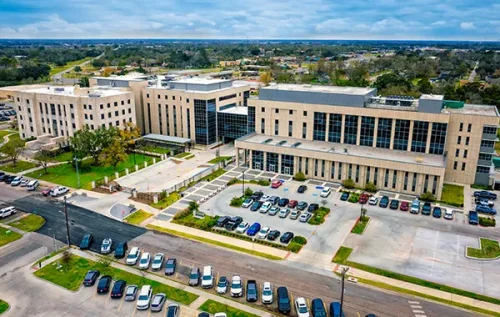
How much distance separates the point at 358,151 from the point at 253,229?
35.9 metres

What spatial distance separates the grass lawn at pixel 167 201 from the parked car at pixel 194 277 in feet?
82.0

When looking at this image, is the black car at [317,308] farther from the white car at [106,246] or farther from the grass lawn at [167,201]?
the grass lawn at [167,201]

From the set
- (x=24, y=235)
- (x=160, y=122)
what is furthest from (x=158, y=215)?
(x=160, y=122)

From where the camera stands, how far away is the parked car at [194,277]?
164ft

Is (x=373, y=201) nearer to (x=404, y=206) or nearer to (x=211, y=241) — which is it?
(x=404, y=206)

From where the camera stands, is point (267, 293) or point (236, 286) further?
point (236, 286)

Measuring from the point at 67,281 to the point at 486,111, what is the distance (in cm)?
8804

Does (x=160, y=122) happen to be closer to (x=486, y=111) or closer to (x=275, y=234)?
(x=275, y=234)

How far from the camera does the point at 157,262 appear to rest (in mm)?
54250

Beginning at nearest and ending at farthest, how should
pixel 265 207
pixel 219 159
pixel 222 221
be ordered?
1. pixel 222 221
2. pixel 265 207
3. pixel 219 159

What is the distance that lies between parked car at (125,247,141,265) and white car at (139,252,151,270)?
929mm

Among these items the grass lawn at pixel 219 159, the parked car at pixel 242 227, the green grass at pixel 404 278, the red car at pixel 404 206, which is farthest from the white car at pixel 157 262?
the grass lawn at pixel 219 159

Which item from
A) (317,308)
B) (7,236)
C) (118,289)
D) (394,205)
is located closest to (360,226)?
(394,205)

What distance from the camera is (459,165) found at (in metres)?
85.7
